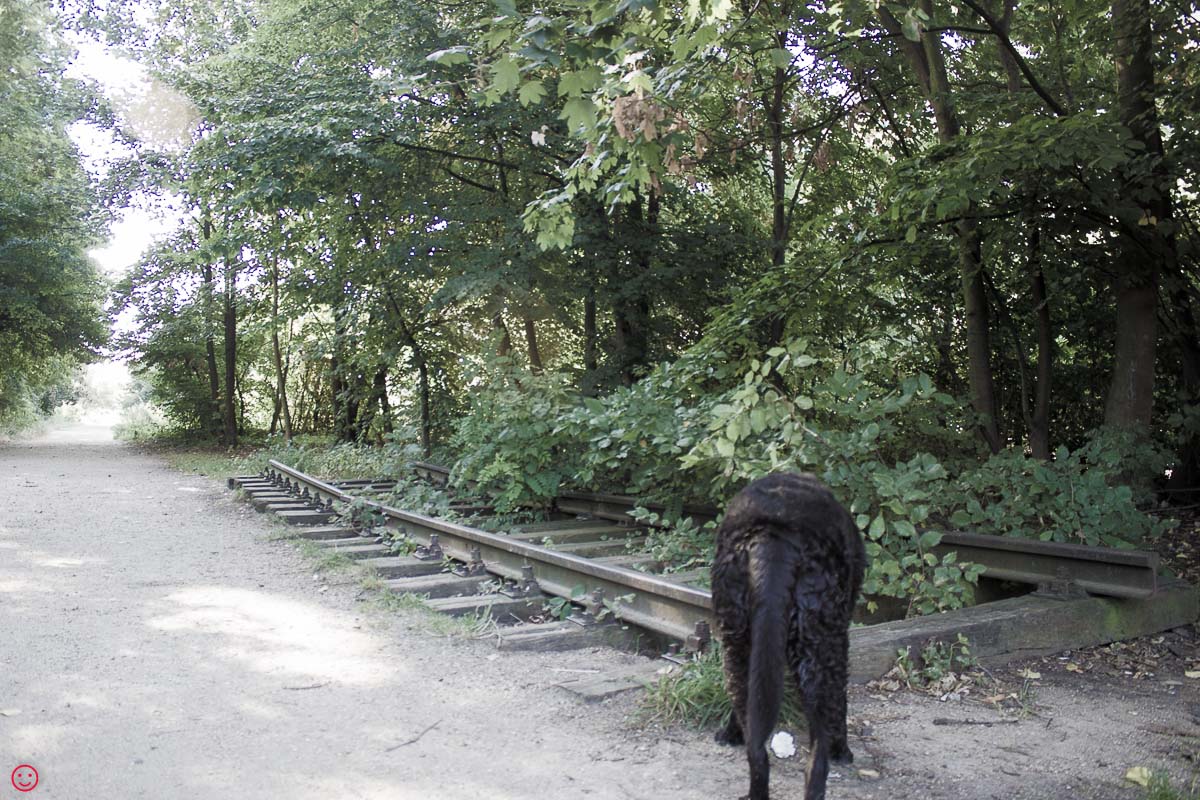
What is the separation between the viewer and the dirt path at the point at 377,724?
11.0ft

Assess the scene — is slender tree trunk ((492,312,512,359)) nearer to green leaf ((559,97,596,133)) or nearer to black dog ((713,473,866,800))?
green leaf ((559,97,596,133))

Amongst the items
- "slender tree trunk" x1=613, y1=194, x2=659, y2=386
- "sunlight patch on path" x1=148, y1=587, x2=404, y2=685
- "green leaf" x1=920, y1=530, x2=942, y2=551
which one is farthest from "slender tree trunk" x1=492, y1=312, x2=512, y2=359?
"green leaf" x1=920, y1=530, x2=942, y2=551

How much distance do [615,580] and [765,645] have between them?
2.74m

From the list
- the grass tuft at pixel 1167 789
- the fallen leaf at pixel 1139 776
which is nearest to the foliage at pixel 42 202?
the fallen leaf at pixel 1139 776

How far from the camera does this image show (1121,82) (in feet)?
26.2

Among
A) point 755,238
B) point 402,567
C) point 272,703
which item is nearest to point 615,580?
point 272,703

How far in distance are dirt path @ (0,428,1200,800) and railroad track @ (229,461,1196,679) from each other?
14.0 inches

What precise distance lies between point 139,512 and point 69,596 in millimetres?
5805

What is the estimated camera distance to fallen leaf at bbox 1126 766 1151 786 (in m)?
3.35

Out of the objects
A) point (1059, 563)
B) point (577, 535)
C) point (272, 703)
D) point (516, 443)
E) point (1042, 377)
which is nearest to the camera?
point (272, 703)

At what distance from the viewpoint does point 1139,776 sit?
3387 millimetres

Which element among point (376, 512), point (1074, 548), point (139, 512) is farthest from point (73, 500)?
point (1074, 548)

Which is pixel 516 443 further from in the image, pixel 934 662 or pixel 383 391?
pixel 383 391

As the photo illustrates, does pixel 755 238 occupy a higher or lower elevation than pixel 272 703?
higher
